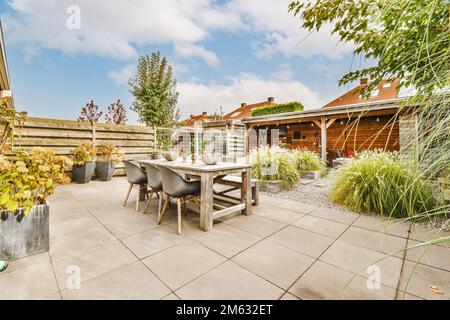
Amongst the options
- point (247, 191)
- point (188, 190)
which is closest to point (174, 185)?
point (188, 190)

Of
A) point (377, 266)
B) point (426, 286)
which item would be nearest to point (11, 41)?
point (377, 266)

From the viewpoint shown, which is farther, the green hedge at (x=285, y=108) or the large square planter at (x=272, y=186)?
the green hedge at (x=285, y=108)

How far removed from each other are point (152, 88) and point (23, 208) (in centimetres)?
711

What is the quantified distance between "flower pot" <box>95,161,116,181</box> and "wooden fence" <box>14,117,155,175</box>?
0.61 metres

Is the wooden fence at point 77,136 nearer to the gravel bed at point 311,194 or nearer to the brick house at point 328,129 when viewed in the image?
the gravel bed at point 311,194

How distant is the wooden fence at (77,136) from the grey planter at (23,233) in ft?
11.4

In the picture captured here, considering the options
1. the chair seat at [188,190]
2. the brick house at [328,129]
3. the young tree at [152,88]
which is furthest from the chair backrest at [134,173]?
the brick house at [328,129]

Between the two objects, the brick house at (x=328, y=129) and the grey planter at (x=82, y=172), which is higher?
the brick house at (x=328, y=129)

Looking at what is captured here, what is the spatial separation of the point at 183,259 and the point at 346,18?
258 centimetres

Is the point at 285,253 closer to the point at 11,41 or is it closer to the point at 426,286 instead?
the point at 426,286

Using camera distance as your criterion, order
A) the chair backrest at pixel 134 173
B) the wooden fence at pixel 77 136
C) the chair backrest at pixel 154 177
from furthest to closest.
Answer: the wooden fence at pixel 77 136 → the chair backrest at pixel 134 173 → the chair backrest at pixel 154 177

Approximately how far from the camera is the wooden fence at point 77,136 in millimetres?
4863

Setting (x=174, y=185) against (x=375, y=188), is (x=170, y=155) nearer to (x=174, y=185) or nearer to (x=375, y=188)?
(x=174, y=185)

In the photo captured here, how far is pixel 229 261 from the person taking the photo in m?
1.77
